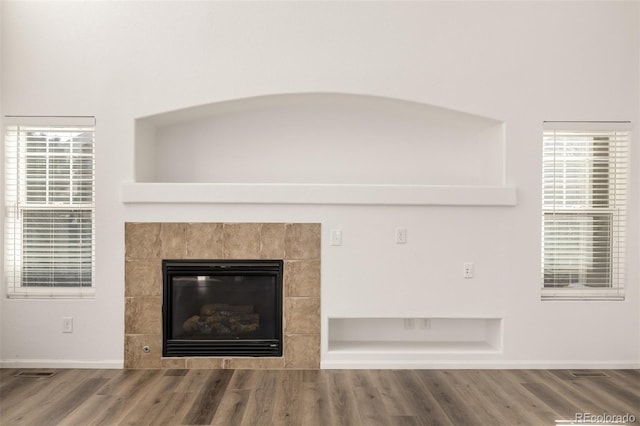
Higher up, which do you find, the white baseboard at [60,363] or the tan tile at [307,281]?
the tan tile at [307,281]

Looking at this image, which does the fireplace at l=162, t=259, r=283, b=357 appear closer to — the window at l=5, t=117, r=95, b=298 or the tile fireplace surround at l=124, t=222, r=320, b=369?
the tile fireplace surround at l=124, t=222, r=320, b=369

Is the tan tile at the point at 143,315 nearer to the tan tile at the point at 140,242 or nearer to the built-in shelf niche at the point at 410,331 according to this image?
the tan tile at the point at 140,242

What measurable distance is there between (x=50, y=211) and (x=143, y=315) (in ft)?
3.85

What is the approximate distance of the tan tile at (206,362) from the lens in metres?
4.51

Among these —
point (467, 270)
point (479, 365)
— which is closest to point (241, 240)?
point (467, 270)

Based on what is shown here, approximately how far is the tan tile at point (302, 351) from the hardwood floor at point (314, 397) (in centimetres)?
11

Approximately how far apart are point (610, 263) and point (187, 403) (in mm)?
3604

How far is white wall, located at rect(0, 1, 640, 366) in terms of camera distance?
452 cm

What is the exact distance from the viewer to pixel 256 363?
4.52 m

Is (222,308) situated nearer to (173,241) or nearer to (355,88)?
(173,241)

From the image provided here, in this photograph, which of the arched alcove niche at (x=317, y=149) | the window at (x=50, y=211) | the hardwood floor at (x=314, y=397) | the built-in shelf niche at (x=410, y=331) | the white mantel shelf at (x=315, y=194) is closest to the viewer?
the hardwood floor at (x=314, y=397)

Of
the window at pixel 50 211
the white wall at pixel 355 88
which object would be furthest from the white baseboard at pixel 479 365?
the window at pixel 50 211

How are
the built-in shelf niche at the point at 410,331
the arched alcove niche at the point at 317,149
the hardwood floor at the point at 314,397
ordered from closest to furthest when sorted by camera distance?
the hardwood floor at the point at 314,397 < the built-in shelf niche at the point at 410,331 < the arched alcove niche at the point at 317,149

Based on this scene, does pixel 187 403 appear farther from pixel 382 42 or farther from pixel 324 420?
pixel 382 42
